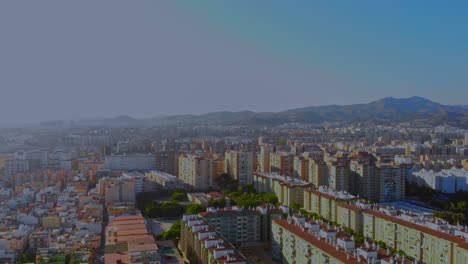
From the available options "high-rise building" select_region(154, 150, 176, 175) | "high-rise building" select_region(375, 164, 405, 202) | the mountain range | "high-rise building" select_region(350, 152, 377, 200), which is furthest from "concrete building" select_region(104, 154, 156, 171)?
the mountain range

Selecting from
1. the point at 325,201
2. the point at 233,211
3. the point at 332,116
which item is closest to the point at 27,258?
the point at 233,211

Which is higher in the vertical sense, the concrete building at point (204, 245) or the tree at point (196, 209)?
the concrete building at point (204, 245)

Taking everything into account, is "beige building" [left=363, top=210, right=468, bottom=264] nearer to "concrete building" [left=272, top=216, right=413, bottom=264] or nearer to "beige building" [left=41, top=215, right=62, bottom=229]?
"concrete building" [left=272, top=216, right=413, bottom=264]

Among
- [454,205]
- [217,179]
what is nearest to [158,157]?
[217,179]

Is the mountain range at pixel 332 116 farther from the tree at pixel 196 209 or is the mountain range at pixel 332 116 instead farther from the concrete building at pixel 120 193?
the tree at pixel 196 209

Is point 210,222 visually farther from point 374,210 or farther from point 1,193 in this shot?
point 1,193

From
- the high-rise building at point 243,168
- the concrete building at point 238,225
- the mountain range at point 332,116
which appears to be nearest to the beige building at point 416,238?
the concrete building at point 238,225

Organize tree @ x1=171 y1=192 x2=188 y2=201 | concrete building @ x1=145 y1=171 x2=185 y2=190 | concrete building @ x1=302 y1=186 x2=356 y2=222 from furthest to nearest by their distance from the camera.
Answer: concrete building @ x1=145 y1=171 x2=185 y2=190
tree @ x1=171 y1=192 x2=188 y2=201
concrete building @ x1=302 y1=186 x2=356 y2=222

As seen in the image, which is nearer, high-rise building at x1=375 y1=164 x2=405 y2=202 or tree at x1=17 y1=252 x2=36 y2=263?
tree at x1=17 y1=252 x2=36 y2=263
